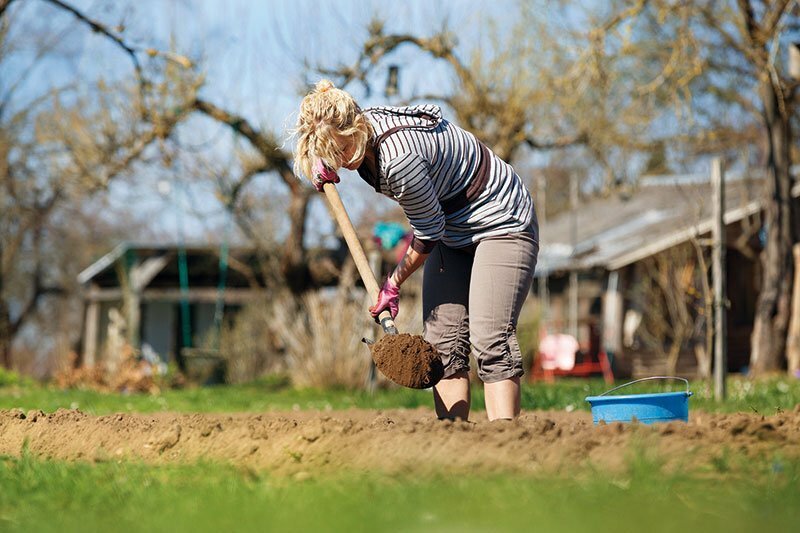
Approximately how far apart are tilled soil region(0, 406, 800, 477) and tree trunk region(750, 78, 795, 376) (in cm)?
1176

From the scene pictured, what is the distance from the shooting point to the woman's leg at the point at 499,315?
4.34 meters

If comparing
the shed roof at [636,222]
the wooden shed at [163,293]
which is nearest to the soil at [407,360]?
the wooden shed at [163,293]

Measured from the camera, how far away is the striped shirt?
13.2 feet

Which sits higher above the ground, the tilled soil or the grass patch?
the tilled soil

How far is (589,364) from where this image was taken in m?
20.4

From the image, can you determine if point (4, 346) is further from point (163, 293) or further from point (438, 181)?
point (438, 181)

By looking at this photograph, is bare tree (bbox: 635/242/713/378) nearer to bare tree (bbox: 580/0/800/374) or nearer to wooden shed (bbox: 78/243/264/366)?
bare tree (bbox: 580/0/800/374)

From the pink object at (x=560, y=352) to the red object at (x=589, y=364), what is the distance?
51 millimetres

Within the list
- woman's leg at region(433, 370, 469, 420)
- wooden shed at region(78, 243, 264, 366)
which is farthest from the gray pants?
wooden shed at region(78, 243, 264, 366)

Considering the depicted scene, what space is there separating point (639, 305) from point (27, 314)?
55.7 ft

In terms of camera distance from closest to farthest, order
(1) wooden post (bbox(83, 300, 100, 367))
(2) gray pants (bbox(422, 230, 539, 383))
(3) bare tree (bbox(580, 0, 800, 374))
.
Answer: (2) gray pants (bbox(422, 230, 539, 383)) → (3) bare tree (bbox(580, 0, 800, 374)) → (1) wooden post (bbox(83, 300, 100, 367))

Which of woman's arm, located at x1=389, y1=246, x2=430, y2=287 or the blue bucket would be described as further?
woman's arm, located at x1=389, y1=246, x2=430, y2=287

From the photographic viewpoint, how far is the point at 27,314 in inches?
1128

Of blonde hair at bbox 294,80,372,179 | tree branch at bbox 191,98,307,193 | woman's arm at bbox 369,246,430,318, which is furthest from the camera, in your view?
tree branch at bbox 191,98,307,193
